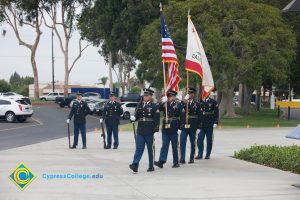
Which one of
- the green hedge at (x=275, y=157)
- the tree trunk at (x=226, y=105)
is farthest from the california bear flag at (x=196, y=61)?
the tree trunk at (x=226, y=105)

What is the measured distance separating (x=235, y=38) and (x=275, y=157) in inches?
808

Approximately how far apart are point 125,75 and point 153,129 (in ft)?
274

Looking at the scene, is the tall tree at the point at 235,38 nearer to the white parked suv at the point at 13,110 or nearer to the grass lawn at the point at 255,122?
the grass lawn at the point at 255,122

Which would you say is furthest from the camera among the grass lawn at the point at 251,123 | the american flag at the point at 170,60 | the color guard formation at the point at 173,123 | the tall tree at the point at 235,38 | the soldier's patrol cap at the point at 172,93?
the tall tree at the point at 235,38

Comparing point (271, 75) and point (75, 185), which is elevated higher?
point (271, 75)

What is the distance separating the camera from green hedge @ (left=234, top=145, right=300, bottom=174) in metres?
13.4

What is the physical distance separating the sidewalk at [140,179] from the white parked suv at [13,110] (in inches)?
773

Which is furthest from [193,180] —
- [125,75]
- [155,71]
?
[125,75]

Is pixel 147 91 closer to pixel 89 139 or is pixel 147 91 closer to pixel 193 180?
pixel 193 180

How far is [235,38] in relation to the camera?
112ft

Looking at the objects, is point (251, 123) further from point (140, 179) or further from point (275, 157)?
point (140, 179)

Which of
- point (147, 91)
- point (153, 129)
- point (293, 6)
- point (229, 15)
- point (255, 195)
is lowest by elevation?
point (255, 195)

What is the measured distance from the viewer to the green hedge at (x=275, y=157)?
13404 millimetres

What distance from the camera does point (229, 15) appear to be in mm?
35125
